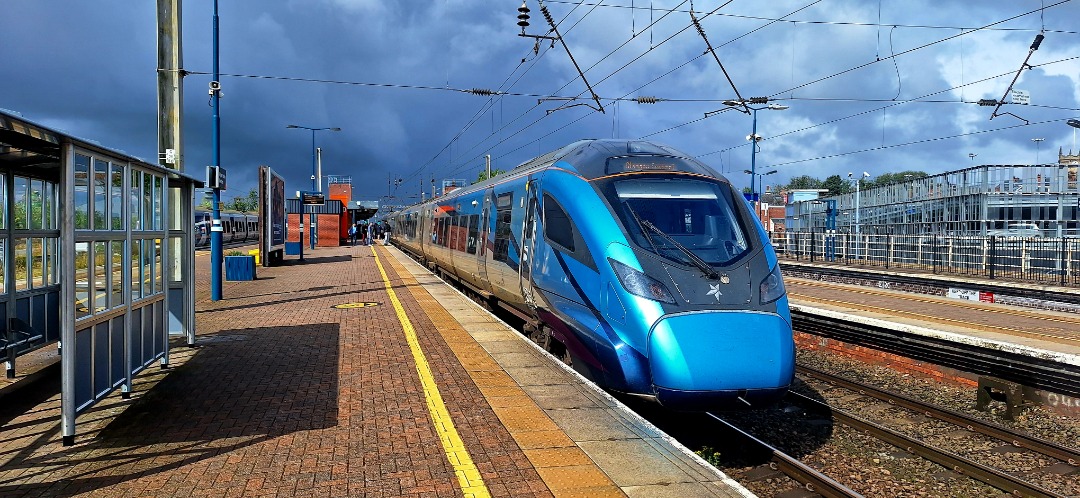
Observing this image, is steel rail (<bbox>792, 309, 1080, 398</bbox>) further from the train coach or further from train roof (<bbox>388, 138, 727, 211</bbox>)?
the train coach

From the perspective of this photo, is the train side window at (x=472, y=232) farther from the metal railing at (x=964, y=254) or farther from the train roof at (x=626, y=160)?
the metal railing at (x=964, y=254)

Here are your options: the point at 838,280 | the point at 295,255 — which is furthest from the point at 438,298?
the point at 295,255

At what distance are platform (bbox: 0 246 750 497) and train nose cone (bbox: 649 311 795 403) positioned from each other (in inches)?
20.5

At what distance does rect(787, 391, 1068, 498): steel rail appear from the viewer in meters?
6.41

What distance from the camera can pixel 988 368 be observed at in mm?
9742

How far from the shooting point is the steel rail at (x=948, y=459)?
6.41 m

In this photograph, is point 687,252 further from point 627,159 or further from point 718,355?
point 627,159

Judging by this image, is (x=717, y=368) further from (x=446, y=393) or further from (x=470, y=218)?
(x=470, y=218)

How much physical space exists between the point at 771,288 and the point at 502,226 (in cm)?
525

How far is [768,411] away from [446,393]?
415cm

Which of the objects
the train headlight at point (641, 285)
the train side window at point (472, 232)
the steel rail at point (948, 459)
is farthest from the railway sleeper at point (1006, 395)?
the train side window at point (472, 232)

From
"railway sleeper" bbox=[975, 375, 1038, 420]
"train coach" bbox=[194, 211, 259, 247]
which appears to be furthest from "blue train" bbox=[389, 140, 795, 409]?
"train coach" bbox=[194, 211, 259, 247]

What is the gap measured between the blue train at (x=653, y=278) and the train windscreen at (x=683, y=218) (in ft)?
0.04

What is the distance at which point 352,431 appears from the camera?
239 inches
